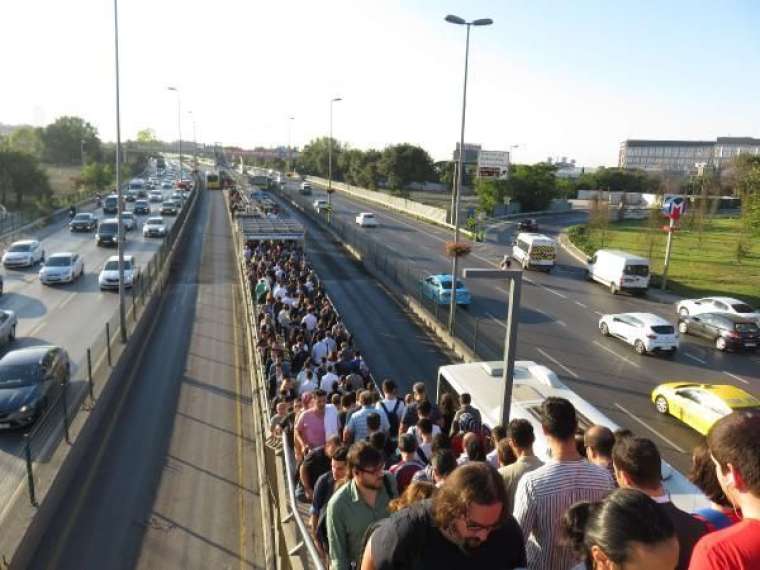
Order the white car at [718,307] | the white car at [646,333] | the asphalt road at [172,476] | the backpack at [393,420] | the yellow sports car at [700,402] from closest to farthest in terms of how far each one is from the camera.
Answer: the backpack at [393,420] < the asphalt road at [172,476] < the yellow sports car at [700,402] < the white car at [646,333] < the white car at [718,307]

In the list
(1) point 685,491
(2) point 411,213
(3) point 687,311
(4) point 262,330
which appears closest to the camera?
(1) point 685,491

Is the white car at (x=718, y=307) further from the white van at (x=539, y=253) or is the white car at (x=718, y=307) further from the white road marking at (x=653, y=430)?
the white van at (x=539, y=253)

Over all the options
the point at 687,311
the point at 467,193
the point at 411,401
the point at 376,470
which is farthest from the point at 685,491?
the point at 467,193

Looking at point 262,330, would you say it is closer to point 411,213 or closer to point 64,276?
point 64,276

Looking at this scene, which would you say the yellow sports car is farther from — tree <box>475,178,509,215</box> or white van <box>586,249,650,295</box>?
tree <box>475,178,509,215</box>

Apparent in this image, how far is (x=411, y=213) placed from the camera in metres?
67.7

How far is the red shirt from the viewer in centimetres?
241

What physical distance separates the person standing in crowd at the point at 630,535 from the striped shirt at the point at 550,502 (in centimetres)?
137

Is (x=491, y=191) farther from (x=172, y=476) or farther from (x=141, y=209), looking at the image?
(x=172, y=476)

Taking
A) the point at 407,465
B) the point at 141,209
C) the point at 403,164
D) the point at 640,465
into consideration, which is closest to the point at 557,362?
the point at 407,465

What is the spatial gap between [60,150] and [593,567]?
518 ft

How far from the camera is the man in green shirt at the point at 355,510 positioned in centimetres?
434

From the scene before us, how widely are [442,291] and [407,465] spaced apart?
2015 cm

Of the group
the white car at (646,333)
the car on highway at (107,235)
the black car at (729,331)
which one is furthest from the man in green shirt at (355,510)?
the car on highway at (107,235)
